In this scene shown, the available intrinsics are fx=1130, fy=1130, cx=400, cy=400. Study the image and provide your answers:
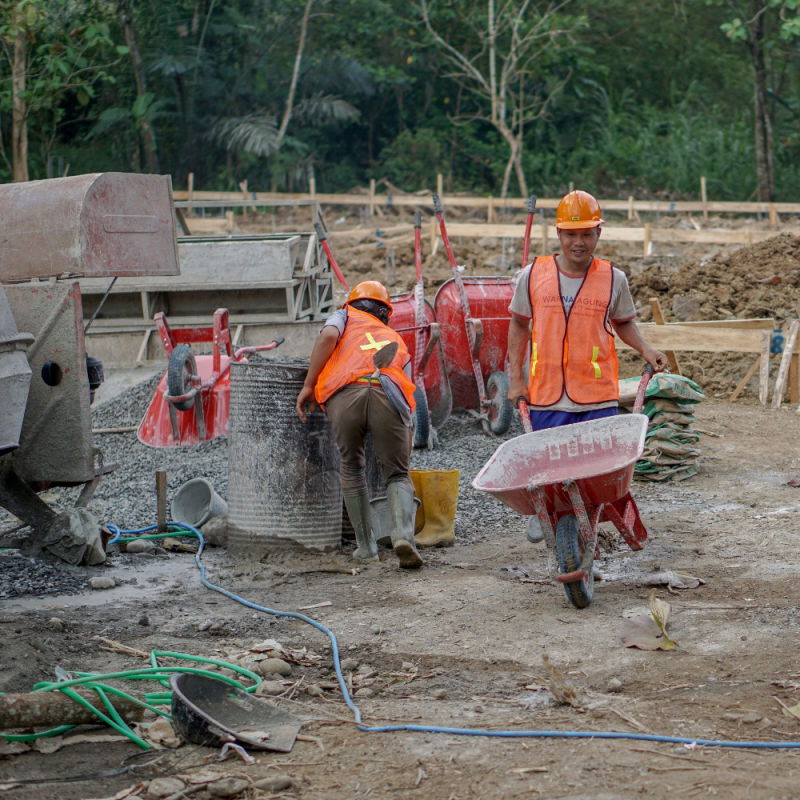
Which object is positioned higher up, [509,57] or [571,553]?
[509,57]

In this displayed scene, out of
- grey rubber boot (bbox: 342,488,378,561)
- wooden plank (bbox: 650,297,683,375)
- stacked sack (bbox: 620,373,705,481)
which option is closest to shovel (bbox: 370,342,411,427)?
grey rubber boot (bbox: 342,488,378,561)

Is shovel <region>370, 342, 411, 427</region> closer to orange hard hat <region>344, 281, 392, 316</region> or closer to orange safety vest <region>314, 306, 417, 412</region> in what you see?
orange safety vest <region>314, 306, 417, 412</region>

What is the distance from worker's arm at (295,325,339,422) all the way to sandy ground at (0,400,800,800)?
3.16ft

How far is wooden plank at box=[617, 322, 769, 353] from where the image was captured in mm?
11062

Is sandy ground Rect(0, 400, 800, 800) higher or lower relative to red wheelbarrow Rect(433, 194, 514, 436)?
→ lower

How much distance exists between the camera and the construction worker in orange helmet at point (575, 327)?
5.46 m

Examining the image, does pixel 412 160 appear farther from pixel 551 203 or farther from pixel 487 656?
pixel 487 656

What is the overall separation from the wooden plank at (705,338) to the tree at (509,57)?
20.0 meters

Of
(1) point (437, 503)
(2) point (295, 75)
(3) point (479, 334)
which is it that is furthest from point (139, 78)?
(1) point (437, 503)

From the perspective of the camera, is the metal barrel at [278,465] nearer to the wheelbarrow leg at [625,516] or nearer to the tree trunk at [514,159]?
the wheelbarrow leg at [625,516]

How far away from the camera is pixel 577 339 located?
17.9 feet

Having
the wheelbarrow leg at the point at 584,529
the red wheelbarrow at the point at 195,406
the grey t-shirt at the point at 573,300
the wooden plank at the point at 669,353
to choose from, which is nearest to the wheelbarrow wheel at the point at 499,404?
the wooden plank at the point at 669,353

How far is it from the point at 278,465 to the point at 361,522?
1.96ft

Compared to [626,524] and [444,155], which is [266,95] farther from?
[626,524]
